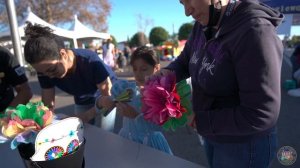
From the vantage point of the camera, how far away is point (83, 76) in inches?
76.5

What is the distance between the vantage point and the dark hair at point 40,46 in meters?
1.55

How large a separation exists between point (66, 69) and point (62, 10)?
23.6 metres

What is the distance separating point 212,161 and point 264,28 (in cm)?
61

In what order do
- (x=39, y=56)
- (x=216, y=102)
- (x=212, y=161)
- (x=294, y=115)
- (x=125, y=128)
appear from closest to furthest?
(x=216, y=102) < (x=212, y=161) < (x=39, y=56) < (x=125, y=128) < (x=294, y=115)

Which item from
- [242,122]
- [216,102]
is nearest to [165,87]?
[216,102]

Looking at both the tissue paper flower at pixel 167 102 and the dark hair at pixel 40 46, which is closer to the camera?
the tissue paper flower at pixel 167 102

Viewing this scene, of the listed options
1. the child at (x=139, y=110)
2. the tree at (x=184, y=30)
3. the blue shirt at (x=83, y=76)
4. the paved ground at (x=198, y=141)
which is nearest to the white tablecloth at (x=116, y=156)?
the child at (x=139, y=110)

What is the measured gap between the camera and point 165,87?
98 centimetres

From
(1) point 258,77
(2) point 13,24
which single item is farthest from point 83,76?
(2) point 13,24

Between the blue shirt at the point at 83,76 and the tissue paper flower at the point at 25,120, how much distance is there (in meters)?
0.73

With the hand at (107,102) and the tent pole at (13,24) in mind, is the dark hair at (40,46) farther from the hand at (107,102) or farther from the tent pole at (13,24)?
the tent pole at (13,24)

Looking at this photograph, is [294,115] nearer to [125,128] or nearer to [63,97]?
[125,128]

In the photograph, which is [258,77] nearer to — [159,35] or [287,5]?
[287,5]

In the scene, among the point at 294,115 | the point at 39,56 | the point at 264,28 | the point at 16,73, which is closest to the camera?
the point at 264,28
